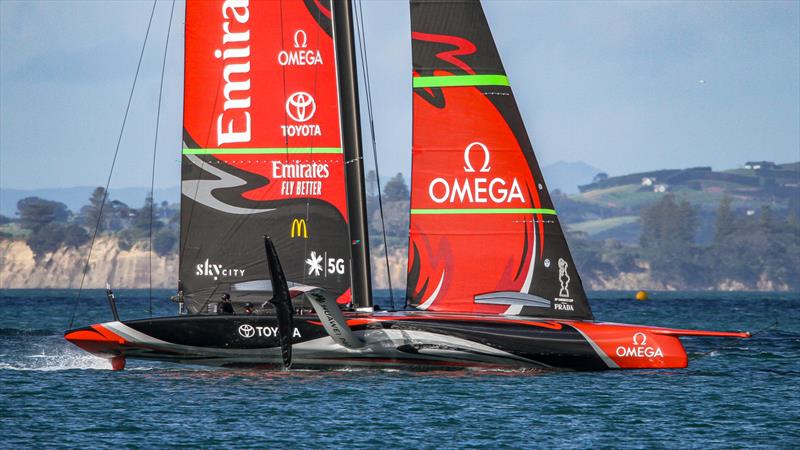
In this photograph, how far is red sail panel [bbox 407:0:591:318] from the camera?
919 inches

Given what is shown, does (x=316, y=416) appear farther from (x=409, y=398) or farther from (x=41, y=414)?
(x=41, y=414)

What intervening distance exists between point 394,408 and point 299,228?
511 cm

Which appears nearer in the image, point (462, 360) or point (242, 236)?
point (462, 360)

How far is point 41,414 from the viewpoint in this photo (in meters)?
19.7

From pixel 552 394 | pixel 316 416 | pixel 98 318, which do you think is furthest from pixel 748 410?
pixel 98 318

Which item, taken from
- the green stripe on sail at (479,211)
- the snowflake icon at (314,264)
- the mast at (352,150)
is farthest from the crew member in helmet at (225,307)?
the green stripe on sail at (479,211)

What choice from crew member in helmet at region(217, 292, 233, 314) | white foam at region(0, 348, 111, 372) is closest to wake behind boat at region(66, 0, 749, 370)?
crew member in helmet at region(217, 292, 233, 314)

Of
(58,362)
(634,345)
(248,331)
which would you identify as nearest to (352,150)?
(248,331)

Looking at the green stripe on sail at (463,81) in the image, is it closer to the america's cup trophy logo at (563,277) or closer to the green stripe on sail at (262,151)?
the green stripe on sail at (262,151)

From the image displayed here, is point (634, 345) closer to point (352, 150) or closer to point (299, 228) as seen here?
point (352, 150)

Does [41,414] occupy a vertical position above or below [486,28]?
below

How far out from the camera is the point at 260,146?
2416cm

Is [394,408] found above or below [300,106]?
below

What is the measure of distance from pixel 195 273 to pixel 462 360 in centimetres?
513
